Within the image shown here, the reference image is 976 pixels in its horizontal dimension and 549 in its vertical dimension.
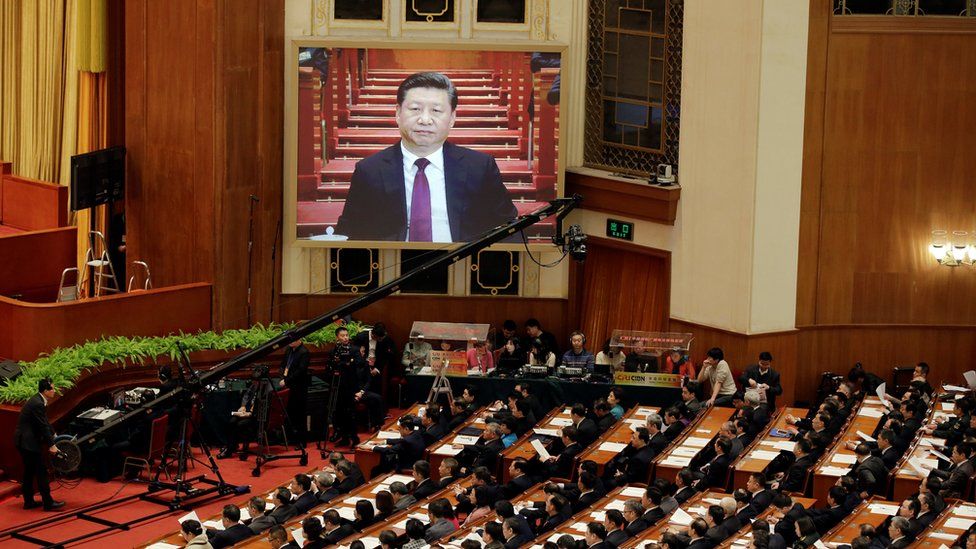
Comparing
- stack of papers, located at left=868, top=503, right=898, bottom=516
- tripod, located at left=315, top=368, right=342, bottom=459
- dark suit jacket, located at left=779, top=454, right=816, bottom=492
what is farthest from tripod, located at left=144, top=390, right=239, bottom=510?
stack of papers, located at left=868, top=503, right=898, bottom=516

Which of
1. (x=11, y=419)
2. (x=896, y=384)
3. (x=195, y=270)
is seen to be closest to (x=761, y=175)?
(x=896, y=384)

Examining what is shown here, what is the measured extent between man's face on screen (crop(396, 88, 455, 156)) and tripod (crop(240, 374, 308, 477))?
4719 millimetres

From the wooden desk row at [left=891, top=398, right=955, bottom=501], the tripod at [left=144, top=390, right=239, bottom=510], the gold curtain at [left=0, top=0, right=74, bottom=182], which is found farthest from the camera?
the gold curtain at [left=0, top=0, right=74, bottom=182]

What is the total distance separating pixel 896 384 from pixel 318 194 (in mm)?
8876

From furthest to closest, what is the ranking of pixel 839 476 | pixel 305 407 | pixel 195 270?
1. pixel 195 270
2. pixel 305 407
3. pixel 839 476

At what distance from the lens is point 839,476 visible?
17828 mm

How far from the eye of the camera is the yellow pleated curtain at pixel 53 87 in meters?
24.2

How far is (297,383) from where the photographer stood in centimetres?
2184

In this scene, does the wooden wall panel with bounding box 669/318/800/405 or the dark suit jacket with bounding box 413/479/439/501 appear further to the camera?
the wooden wall panel with bounding box 669/318/800/405

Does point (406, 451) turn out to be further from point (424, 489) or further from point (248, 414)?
point (248, 414)

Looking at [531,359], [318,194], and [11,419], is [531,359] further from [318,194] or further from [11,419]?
[11,419]

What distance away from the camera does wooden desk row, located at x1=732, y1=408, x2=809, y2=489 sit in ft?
59.7

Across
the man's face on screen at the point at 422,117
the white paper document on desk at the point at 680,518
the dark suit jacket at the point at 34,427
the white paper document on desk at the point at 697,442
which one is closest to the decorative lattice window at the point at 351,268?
the man's face on screen at the point at 422,117

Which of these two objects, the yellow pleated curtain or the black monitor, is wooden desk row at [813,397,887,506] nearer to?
the black monitor
